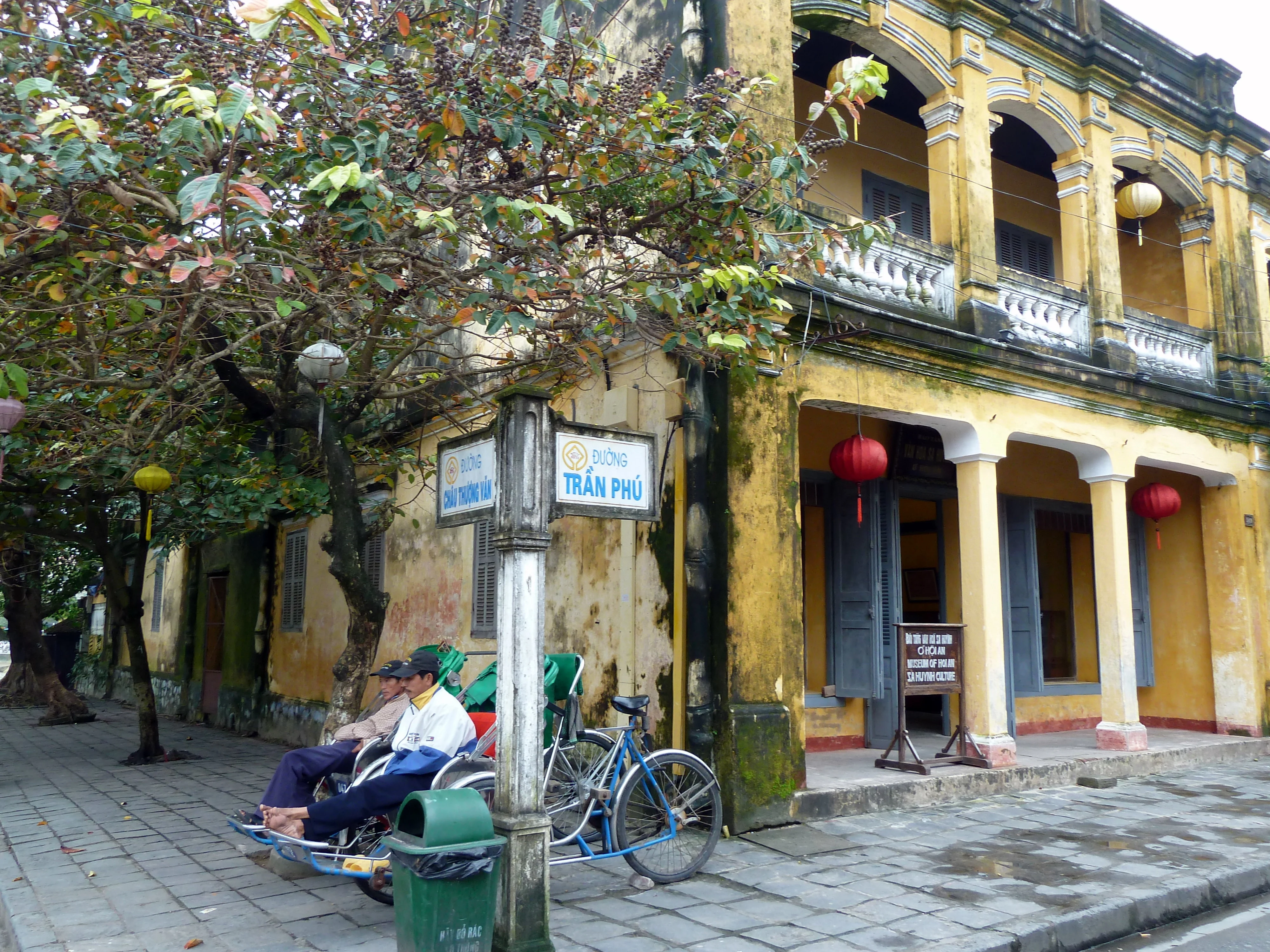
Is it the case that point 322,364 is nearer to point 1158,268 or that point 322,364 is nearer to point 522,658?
point 522,658

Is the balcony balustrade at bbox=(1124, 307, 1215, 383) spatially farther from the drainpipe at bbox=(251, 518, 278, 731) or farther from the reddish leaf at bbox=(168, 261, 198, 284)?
the drainpipe at bbox=(251, 518, 278, 731)

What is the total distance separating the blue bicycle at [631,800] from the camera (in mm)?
5238

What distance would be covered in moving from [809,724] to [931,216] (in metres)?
5.09

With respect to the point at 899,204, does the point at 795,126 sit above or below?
above

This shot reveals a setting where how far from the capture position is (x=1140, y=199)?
10.4 m

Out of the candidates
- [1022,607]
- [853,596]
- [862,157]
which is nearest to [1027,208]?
[862,157]

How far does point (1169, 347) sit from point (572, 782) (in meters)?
9.19

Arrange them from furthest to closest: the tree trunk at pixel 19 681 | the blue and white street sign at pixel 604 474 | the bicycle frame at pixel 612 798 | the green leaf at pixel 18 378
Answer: the tree trunk at pixel 19 681 → the bicycle frame at pixel 612 798 → the green leaf at pixel 18 378 → the blue and white street sign at pixel 604 474

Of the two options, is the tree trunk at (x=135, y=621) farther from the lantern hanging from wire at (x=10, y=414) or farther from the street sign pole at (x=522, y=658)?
the street sign pole at (x=522, y=658)

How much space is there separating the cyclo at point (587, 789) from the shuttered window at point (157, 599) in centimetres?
1632

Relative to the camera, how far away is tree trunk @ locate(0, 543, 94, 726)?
15.3 m

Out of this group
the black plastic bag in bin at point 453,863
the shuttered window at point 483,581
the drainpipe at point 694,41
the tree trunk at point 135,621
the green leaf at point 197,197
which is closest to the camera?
the black plastic bag in bin at point 453,863

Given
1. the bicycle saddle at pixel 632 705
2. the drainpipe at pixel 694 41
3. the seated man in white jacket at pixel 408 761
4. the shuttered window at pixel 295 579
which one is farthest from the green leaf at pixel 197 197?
the shuttered window at pixel 295 579

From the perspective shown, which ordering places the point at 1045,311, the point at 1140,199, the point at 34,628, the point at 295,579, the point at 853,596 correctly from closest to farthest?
the point at 853,596 < the point at 1045,311 < the point at 1140,199 < the point at 295,579 < the point at 34,628
